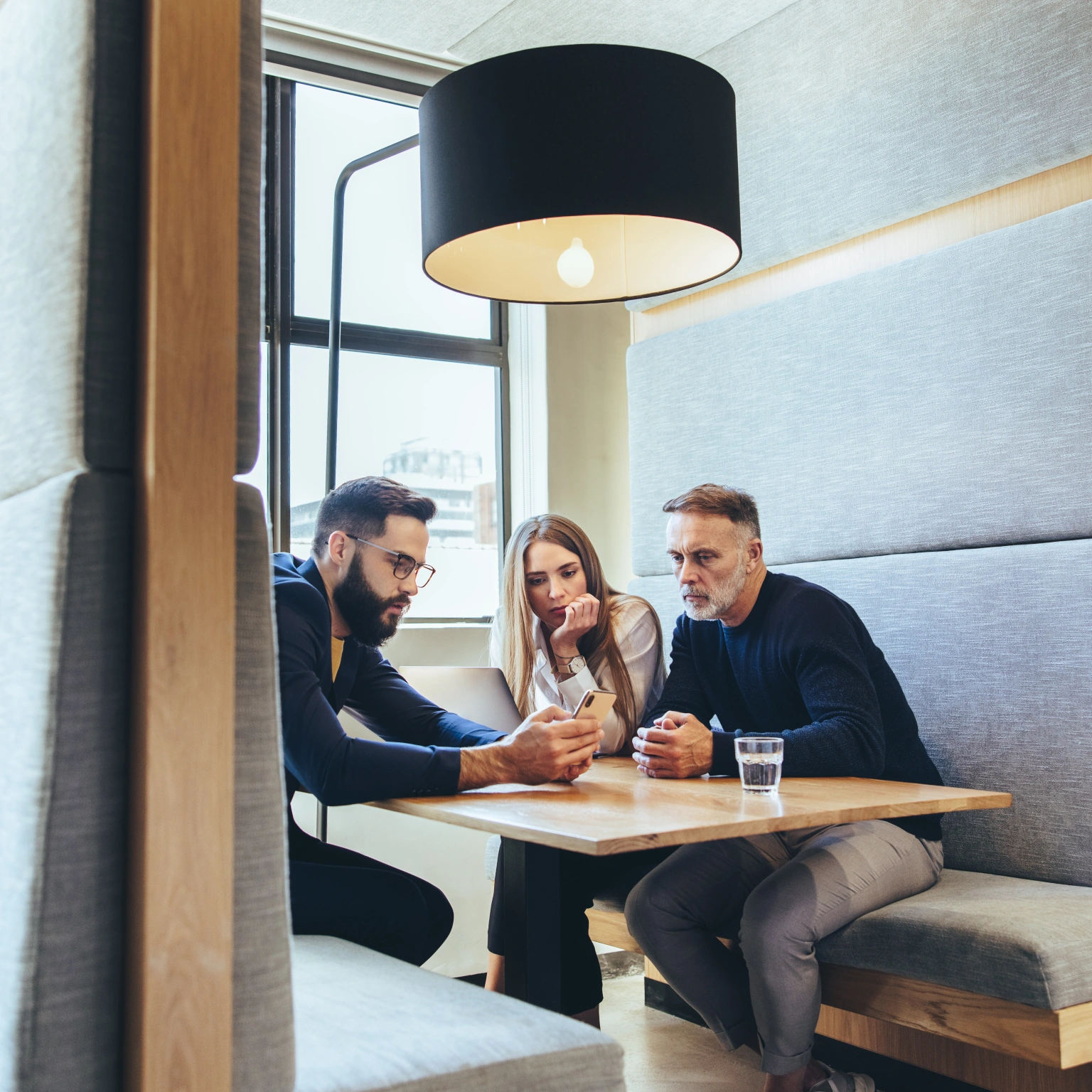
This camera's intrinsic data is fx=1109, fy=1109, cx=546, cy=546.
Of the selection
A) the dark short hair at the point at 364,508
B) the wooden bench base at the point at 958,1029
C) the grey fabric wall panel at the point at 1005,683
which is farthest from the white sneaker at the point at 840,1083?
the dark short hair at the point at 364,508

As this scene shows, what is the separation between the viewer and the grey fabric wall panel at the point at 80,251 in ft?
3.07

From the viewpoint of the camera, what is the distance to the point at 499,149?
6.55 ft

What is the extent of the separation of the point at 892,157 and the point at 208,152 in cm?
216

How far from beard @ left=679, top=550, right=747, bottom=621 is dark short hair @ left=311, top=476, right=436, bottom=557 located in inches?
24.1

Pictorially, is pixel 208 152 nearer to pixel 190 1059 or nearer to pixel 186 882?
pixel 186 882

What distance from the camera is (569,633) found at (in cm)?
283

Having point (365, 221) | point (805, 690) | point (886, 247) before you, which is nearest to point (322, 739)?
point (805, 690)

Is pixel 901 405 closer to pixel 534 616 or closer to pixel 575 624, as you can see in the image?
pixel 575 624

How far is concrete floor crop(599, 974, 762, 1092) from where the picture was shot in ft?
8.24

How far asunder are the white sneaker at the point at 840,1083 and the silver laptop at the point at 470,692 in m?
1.12

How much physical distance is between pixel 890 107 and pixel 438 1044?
8.00 feet

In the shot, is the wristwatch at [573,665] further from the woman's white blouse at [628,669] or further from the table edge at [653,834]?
the table edge at [653,834]

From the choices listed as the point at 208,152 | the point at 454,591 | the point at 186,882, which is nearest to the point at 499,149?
the point at 208,152

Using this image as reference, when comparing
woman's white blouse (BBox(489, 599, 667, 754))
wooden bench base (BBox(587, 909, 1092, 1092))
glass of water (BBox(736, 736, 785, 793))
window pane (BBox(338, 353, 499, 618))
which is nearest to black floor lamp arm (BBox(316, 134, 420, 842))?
window pane (BBox(338, 353, 499, 618))
